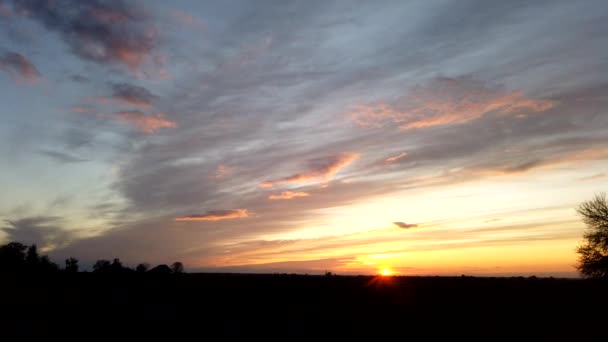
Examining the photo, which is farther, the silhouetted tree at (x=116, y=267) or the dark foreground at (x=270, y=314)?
the silhouetted tree at (x=116, y=267)

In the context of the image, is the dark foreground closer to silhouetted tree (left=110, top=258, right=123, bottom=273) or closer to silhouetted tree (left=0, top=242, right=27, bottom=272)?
silhouetted tree (left=110, top=258, right=123, bottom=273)

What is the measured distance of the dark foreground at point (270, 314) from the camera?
27.8 metres

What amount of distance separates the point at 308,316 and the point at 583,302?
2531 cm

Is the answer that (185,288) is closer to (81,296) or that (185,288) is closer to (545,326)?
(81,296)

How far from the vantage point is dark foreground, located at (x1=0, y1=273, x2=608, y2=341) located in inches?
1094

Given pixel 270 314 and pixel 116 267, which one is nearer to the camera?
pixel 270 314

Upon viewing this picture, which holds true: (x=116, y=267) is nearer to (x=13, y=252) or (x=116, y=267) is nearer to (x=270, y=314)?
(x=13, y=252)

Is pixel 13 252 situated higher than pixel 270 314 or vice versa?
pixel 13 252

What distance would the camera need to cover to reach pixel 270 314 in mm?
32375

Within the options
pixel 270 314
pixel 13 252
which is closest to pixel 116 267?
pixel 13 252

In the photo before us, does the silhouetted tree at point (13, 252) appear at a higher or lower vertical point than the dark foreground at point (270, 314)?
higher

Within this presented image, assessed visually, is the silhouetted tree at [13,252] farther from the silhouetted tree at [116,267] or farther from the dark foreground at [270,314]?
the dark foreground at [270,314]

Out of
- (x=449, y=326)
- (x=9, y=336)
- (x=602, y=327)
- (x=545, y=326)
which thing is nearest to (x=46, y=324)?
(x=9, y=336)

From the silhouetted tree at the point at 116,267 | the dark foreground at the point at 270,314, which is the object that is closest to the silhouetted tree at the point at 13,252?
the silhouetted tree at the point at 116,267
